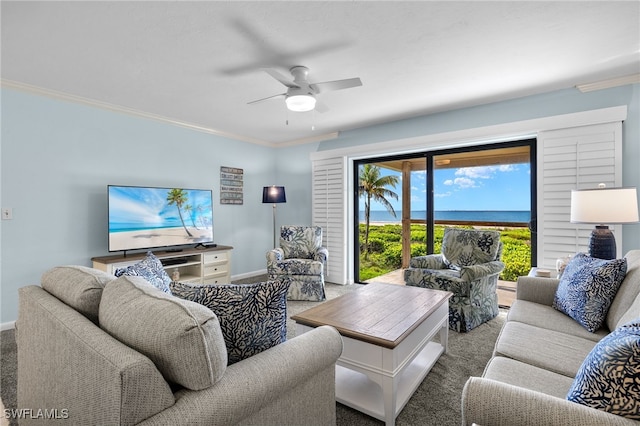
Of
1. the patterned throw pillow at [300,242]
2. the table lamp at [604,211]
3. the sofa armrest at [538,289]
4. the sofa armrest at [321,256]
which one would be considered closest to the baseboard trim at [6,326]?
the patterned throw pillow at [300,242]

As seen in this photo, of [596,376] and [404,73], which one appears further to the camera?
[404,73]

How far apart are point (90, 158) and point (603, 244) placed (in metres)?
4.94

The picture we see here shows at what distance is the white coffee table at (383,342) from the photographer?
1.62 m

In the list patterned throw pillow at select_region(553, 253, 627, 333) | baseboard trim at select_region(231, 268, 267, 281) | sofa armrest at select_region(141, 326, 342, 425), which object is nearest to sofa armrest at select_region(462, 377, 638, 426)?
sofa armrest at select_region(141, 326, 342, 425)

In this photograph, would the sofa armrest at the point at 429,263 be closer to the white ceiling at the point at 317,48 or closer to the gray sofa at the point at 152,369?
the white ceiling at the point at 317,48

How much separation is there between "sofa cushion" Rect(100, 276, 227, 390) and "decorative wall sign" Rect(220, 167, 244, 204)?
3.93 meters

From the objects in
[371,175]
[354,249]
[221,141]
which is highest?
[221,141]

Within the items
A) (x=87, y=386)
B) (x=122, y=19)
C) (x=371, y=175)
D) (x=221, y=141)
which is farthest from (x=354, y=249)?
(x=87, y=386)

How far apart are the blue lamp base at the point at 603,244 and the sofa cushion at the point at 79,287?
126 inches

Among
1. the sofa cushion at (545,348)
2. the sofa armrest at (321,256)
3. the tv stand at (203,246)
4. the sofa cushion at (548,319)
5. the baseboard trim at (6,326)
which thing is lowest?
the baseboard trim at (6,326)

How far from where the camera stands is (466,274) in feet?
9.24

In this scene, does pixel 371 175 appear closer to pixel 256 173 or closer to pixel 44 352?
pixel 256 173

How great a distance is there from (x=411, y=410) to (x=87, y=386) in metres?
1.62

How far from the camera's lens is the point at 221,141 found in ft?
15.6
